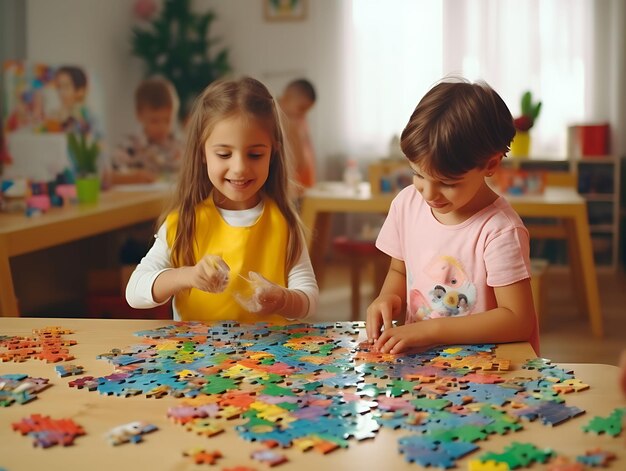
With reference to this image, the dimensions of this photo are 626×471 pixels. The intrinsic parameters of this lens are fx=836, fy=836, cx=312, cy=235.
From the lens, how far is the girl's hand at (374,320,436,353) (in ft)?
4.35

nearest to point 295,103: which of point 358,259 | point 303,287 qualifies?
point 358,259

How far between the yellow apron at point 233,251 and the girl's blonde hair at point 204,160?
0.7 inches

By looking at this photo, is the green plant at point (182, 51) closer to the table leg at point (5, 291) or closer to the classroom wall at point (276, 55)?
the classroom wall at point (276, 55)

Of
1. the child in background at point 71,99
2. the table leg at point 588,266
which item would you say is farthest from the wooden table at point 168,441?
the table leg at point 588,266

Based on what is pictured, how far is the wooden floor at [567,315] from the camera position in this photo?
12.9 ft

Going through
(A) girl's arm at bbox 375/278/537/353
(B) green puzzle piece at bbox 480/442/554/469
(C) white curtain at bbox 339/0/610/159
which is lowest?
(B) green puzzle piece at bbox 480/442/554/469

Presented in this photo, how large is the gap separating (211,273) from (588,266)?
312 centimetres

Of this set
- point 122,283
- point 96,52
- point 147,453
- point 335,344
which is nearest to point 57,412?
point 147,453

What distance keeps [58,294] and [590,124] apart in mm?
4402

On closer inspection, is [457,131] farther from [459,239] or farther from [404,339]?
[404,339]

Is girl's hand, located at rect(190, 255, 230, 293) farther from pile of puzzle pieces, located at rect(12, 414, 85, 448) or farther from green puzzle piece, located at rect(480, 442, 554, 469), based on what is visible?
green puzzle piece, located at rect(480, 442, 554, 469)

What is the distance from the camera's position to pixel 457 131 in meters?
1.47

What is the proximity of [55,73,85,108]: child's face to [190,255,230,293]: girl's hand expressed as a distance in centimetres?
260

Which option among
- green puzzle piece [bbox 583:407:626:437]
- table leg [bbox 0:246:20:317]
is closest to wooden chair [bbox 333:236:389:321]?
table leg [bbox 0:246:20:317]
